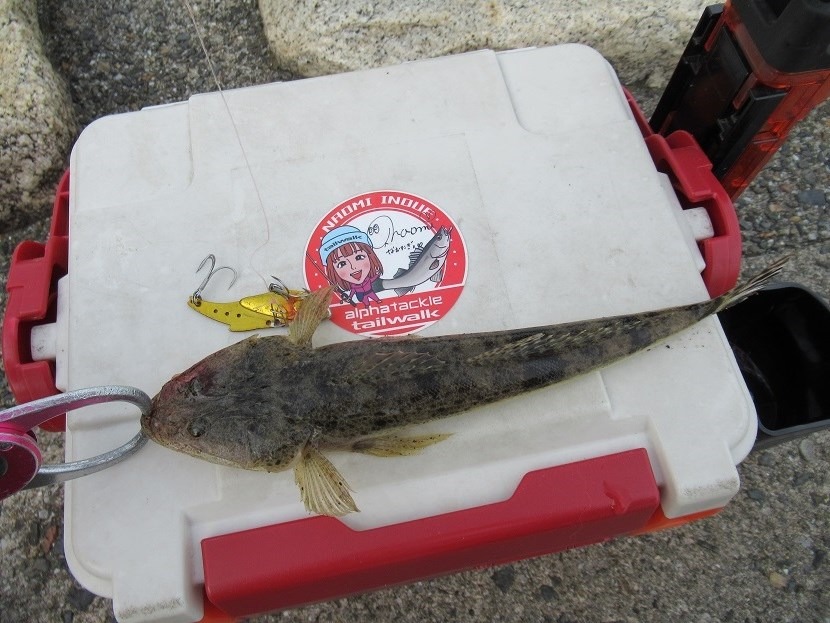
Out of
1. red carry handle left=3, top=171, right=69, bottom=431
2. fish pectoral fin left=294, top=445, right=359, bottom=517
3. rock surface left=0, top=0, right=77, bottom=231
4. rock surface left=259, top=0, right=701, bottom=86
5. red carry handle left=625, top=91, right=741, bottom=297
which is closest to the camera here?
fish pectoral fin left=294, top=445, right=359, bottom=517

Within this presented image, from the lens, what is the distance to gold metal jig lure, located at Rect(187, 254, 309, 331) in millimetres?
2076

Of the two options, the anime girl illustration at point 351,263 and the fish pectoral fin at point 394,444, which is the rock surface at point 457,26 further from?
the fish pectoral fin at point 394,444

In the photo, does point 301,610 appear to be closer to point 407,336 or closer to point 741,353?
point 407,336

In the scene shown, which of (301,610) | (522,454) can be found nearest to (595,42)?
(522,454)

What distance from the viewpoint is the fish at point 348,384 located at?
6.18 feet

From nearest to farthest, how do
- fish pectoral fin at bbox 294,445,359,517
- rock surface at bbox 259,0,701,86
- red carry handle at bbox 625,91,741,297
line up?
fish pectoral fin at bbox 294,445,359,517 < red carry handle at bbox 625,91,741,297 < rock surface at bbox 259,0,701,86

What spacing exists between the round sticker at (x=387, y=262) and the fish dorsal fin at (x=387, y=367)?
14 cm

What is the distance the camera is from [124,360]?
2066 millimetres

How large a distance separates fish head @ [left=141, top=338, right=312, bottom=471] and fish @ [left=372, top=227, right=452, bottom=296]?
1.76ft

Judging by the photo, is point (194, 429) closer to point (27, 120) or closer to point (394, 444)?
point (394, 444)

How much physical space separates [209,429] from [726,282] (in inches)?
71.8

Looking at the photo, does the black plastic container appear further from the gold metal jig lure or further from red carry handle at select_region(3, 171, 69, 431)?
red carry handle at select_region(3, 171, 69, 431)

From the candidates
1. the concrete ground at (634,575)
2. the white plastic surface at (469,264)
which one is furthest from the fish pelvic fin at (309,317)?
the concrete ground at (634,575)

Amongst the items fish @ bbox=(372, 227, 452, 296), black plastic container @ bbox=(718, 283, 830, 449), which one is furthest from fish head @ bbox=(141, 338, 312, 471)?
black plastic container @ bbox=(718, 283, 830, 449)
